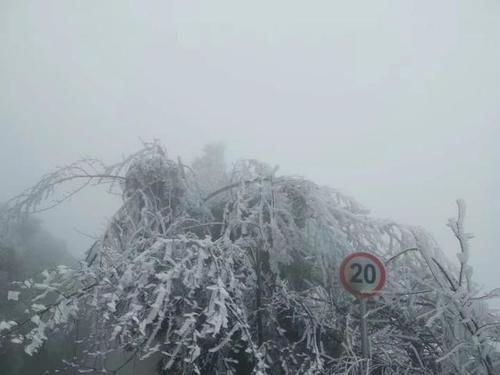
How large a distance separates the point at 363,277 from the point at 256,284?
164cm

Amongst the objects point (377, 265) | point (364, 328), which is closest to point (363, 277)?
point (377, 265)

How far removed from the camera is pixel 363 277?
13.4ft

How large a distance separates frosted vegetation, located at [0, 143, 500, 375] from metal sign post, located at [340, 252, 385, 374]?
47 cm

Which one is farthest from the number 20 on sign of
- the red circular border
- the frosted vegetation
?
the frosted vegetation

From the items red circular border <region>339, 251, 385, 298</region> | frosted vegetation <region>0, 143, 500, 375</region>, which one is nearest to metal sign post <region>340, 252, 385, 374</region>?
red circular border <region>339, 251, 385, 298</region>

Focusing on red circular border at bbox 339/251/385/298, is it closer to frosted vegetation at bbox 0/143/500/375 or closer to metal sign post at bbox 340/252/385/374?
metal sign post at bbox 340/252/385/374

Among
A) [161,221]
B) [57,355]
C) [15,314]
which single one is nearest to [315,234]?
[161,221]

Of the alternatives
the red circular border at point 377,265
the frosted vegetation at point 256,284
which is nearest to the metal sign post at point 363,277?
the red circular border at point 377,265

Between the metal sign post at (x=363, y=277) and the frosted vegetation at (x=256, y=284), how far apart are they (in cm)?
47

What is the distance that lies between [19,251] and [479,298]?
1193 centimetres

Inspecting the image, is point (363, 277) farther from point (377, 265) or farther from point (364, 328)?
point (364, 328)

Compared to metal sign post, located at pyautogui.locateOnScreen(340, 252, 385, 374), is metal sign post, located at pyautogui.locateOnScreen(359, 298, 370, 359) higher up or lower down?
lower down

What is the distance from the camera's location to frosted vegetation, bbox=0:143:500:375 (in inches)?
164

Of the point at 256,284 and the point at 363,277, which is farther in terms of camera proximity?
the point at 256,284
